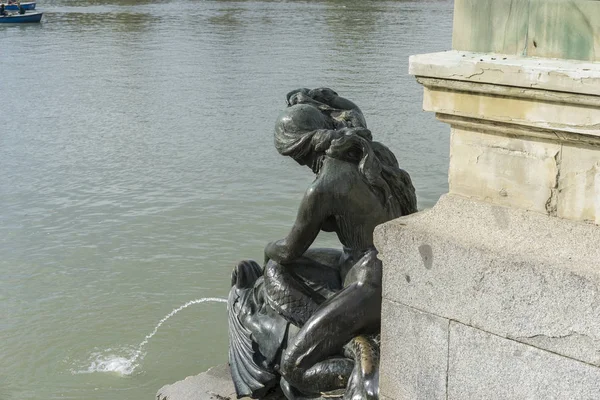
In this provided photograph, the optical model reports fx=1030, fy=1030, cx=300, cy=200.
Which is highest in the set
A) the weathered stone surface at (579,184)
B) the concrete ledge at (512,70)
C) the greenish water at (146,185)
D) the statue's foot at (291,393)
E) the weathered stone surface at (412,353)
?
the concrete ledge at (512,70)

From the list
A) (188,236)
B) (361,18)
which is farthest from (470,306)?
(361,18)

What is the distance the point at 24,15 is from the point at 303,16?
12.5 m

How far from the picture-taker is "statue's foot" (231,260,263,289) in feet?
21.0

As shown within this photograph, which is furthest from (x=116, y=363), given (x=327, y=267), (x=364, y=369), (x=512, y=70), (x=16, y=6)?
(x=16, y=6)

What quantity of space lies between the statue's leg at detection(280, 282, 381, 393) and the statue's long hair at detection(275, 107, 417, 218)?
19.5 inches

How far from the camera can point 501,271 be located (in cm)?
374

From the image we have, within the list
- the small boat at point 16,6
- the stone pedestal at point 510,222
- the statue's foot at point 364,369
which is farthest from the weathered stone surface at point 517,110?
the small boat at point 16,6

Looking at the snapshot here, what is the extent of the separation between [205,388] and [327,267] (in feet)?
4.10

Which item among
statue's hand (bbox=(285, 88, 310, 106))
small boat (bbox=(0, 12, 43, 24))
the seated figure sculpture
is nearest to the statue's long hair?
the seated figure sculpture

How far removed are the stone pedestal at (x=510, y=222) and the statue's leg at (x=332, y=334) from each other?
117 cm

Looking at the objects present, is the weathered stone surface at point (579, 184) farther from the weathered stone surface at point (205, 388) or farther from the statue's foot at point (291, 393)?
the weathered stone surface at point (205, 388)

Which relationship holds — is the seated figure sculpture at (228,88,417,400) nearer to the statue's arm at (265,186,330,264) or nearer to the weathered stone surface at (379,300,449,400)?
the statue's arm at (265,186,330,264)

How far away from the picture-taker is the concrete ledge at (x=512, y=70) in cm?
349

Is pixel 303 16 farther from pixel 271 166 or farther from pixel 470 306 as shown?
pixel 470 306
